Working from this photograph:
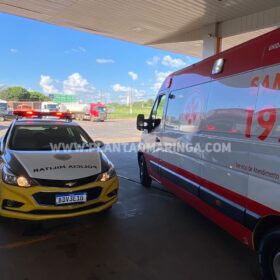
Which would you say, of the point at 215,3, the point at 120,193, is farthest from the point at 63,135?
the point at 215,3

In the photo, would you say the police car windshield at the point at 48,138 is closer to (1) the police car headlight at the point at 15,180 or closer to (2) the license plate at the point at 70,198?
(1) the police car headlight at the point at 15,180

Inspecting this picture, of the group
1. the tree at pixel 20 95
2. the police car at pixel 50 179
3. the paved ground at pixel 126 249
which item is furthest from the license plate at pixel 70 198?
the tree at pixel 20 95

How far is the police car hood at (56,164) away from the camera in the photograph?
13.0 feet

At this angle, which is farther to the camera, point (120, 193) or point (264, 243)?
point (120, 193)

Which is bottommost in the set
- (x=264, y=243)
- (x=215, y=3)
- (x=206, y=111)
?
(x=264, y=243)

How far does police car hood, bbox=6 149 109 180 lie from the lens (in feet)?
13.0

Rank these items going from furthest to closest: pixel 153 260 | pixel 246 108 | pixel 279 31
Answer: pixel 153 260
pixel 246 108
pixel 279 31

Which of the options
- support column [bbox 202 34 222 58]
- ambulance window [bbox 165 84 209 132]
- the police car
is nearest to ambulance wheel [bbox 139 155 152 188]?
ambulance window [bbox 165 84 209 132]

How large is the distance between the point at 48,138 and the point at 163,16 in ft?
20.9

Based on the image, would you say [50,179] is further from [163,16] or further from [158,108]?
[163,16]

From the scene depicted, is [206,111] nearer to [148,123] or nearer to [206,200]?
[206,200]

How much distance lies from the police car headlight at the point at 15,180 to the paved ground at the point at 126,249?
708mm

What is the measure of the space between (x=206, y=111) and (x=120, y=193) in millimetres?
2953

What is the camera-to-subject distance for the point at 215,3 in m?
8.51
